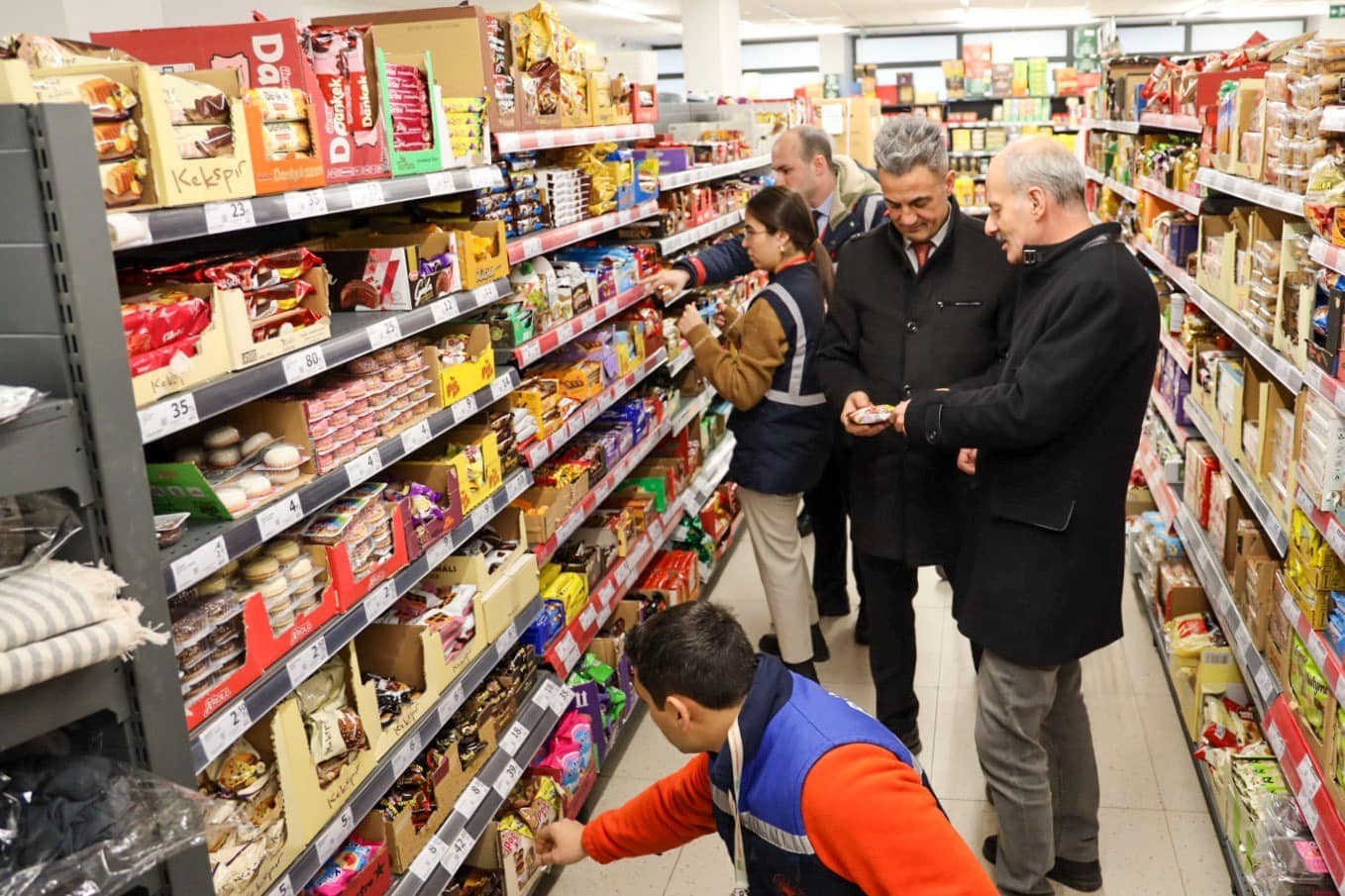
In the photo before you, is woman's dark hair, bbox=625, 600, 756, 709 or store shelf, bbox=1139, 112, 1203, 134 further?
store shelf, bbox=1139, 112, 1203, 134

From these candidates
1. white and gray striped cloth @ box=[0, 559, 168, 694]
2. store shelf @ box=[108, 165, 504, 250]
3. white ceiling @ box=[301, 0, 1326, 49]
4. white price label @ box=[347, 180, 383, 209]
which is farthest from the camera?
white ceiling @ box=[301, 0, 1326, 49]

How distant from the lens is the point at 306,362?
6.89ft

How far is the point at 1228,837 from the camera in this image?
10.6 ft

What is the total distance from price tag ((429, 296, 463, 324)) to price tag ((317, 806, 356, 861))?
1.06m

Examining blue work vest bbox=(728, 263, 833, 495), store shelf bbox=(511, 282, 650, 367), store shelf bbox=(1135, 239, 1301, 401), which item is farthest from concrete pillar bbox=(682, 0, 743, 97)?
blue work vest bbox=(728, 263, 833, 495)

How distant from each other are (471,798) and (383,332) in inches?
46.1

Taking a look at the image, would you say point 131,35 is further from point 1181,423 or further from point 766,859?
point 1181,423

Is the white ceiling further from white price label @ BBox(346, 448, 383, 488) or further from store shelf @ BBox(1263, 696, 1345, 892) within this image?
store shelf @ BBox(1263, 696, 1345, 892)

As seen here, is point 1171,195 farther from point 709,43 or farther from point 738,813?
point 709,43

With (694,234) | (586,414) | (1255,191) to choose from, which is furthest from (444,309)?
(694,234)

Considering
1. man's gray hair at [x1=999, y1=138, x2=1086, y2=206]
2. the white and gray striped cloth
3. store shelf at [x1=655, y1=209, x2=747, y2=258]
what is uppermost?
man's gray hair at [x1=999, y1=138, x2=1086, y2=206]

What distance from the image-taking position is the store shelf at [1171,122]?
4327mm

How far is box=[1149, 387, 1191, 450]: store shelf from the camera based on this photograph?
14.9 ft

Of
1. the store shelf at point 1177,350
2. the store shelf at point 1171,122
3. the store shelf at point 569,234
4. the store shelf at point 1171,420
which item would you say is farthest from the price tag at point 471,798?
the store shelf at point 1171,122
